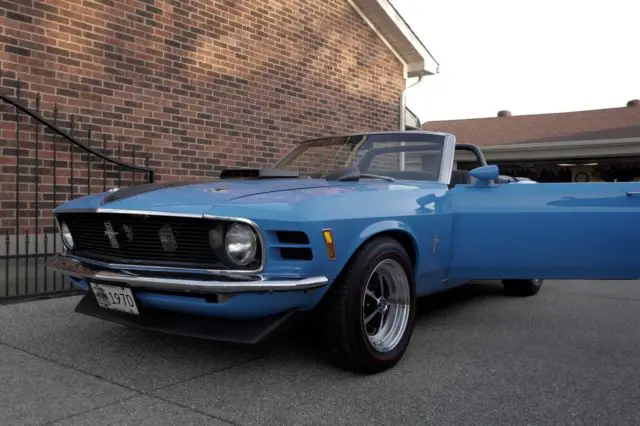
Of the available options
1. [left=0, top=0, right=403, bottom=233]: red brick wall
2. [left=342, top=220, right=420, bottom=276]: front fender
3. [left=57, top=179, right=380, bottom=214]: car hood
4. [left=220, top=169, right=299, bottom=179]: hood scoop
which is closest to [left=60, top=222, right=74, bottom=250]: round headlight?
[left=57, top=179, right=380, bottom=214]: car hood

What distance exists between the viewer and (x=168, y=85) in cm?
660

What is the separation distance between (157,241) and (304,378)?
3.49 feet

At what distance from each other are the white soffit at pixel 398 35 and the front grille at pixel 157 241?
7335mm

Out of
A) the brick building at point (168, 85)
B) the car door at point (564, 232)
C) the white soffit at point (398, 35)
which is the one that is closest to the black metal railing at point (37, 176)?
the brick building at point (168, 85)

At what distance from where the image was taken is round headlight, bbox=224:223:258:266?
275cm

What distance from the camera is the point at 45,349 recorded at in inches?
137

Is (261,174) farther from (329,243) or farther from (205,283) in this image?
(205,283)

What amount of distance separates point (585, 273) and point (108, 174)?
4.70 m

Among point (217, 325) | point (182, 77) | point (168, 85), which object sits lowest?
point (217, 325)

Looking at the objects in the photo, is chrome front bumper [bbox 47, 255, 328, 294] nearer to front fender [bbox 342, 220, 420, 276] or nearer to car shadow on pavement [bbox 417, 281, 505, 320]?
front fender [bbox 342, 220, 420, 276]

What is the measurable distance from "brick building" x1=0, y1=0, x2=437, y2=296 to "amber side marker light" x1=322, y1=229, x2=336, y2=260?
3.07 m

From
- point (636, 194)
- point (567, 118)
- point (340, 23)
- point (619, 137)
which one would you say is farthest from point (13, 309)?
point (567, 118)

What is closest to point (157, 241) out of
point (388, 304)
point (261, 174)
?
point (261, 174)

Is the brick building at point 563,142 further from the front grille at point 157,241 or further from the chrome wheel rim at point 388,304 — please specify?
the front grille at point 157,241
